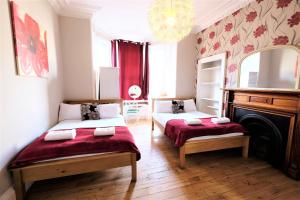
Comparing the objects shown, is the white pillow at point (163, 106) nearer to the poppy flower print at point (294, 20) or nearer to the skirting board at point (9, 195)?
the poppy flower print at point (294, 20)

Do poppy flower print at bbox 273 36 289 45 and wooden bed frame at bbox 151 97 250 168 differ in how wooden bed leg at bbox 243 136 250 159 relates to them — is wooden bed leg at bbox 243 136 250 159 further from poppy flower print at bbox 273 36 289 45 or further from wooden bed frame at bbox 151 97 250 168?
poppy flower print at bbox 273 36 289 45

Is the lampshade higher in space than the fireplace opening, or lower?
higher

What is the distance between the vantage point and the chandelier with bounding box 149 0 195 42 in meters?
1.71

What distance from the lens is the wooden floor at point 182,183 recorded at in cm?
156

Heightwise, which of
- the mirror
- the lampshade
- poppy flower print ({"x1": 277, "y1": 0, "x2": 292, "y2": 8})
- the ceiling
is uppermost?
the ceiling

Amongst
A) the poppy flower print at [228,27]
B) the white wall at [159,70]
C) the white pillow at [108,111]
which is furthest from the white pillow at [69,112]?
the poppy flower print at [228,27]

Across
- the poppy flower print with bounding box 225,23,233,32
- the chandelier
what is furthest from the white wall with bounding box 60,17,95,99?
the poppy flower print with bounding box 225,23,233,32

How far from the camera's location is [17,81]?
1541mm

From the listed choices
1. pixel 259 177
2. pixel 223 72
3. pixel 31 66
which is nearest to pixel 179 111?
pixel 223 72

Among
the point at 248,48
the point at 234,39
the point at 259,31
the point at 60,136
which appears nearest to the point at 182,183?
the point at 60,136

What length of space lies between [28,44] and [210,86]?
3.60 meters

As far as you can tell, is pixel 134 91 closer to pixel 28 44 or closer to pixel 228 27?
pixel 228 27

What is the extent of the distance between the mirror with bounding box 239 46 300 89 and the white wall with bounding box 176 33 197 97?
148cm

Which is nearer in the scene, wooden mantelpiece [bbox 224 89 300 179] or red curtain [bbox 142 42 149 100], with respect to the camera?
wooden mantelpiece [bbox 224 89 300 179]
